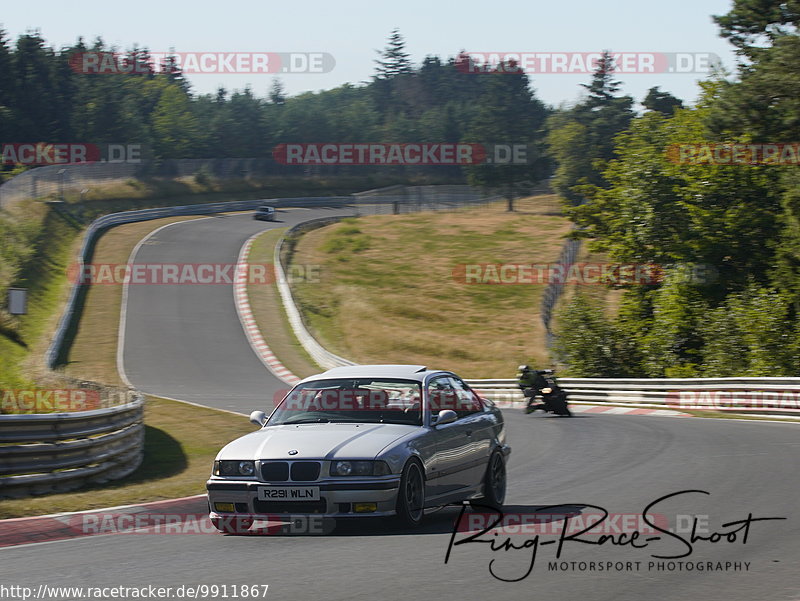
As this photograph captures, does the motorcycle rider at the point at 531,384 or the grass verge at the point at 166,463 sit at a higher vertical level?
the grass verge at the point at 166,463

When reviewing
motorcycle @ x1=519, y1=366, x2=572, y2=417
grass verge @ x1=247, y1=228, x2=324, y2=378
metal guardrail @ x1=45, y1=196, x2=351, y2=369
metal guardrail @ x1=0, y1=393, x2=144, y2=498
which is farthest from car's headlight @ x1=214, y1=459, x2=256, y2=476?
grass verge @ x1=247, y1=228, x2=324, y2=378

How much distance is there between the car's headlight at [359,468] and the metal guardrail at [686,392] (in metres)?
17.9

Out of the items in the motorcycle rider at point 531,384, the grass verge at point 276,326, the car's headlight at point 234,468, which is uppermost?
the car's headlight at point 234,468

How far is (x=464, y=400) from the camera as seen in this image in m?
10.2

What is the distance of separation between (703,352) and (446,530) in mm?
26228

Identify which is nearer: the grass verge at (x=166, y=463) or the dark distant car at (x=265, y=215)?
the grass verge at (x=166, y=463)

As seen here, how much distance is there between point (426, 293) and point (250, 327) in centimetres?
1480

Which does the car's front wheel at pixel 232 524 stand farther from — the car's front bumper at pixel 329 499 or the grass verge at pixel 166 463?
the grass verge at pixel 166 463

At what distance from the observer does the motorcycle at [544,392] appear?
25484 mm

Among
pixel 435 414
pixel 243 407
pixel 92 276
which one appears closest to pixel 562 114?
pixel 92 276

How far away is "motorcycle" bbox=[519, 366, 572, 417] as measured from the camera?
25.5m

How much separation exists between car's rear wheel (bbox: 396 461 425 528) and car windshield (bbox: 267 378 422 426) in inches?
25.0

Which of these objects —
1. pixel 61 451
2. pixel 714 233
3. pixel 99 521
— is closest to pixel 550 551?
pixel 99 521

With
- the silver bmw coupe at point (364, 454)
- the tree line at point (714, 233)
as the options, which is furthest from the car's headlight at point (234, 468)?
the tree line at point (714, 233)
